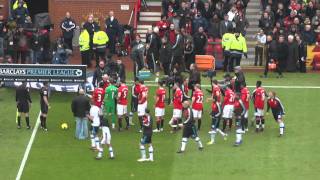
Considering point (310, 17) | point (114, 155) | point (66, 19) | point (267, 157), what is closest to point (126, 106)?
point (114, 155)

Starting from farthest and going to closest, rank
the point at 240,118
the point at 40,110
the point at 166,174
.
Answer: the point at 40,110 → the point at 240,118 → the point at 166,174

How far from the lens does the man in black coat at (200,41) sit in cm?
4638

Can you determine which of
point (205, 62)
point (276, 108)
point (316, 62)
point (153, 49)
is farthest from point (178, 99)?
point (316, 62)

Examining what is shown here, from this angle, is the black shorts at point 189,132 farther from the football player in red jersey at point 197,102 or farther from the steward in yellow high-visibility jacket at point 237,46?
the steward in yellow high-visibility jacket at point 237,46

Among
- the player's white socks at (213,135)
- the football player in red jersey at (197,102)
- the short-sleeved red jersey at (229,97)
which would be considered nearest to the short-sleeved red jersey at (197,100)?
the football player in red jersey at (197,102)

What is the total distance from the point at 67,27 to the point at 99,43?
225 centimetres

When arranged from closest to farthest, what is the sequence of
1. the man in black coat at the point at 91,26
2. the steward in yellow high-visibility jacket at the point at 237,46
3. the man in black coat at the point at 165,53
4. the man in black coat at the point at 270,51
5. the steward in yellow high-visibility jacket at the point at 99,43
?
the man in black coat at the point at 165,53
the steward in yellow high-visibility jacket at the point at 237,46
the man in black coat at the point at 270,51
the steward in yellow high-visibility jacket at the point at 99,43
the man in black coat at the point at 91,26

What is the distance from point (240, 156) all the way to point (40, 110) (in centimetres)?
828

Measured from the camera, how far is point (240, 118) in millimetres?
37844

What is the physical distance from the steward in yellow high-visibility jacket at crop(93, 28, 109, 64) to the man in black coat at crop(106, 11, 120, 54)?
1.20 m

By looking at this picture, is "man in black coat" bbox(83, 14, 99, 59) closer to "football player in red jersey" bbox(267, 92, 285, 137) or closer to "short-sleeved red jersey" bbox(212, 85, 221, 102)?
"short-sleeved red jersey" bbox(212, 85, 221, 102)

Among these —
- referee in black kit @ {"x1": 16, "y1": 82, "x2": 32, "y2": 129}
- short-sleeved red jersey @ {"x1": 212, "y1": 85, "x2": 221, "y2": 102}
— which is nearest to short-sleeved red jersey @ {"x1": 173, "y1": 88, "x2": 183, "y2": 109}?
short-sleeved red jersey @ {"x1": 212, "y1": 85, "x2": 221, "y2": 102}

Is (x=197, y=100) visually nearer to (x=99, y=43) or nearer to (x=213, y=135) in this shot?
(x=213, y=135)

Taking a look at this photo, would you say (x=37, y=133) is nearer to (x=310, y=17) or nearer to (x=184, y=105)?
(x=184, y=105)
